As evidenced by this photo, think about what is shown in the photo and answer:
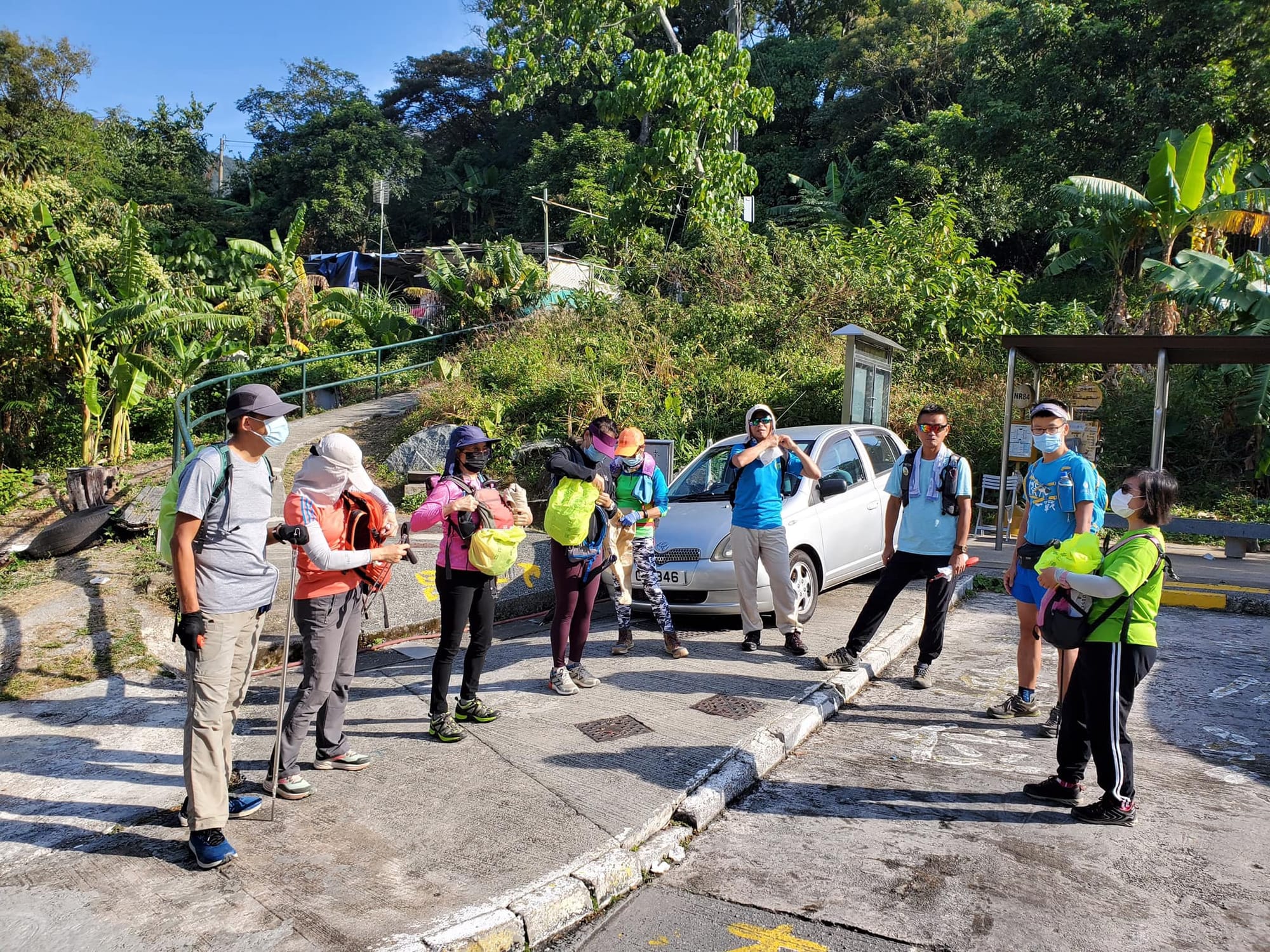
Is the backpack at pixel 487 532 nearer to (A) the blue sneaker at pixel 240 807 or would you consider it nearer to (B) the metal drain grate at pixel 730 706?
(A) the blue sneaker at pixel 240 807

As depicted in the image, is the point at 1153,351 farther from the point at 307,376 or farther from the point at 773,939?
the point at 307,376

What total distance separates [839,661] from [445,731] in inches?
113

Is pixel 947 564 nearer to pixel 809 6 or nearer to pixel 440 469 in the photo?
pixel 440 469

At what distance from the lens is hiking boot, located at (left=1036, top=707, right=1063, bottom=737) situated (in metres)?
5.39

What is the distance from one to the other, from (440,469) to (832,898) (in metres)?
9.90

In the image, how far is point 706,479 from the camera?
28.5 ft

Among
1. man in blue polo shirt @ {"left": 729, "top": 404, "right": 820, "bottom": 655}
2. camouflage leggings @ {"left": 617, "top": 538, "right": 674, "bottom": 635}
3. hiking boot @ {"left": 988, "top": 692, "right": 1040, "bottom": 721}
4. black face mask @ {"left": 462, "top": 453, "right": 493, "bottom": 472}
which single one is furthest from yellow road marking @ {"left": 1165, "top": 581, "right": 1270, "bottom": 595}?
black face mask @ {"left": 462, "top": 453, "right": 493, "bottom": 472}

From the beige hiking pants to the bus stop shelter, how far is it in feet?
30.7

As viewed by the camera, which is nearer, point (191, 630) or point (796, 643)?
point (191, 630)

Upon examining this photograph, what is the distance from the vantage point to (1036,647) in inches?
217

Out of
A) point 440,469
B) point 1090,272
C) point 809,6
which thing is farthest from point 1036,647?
point 809,6

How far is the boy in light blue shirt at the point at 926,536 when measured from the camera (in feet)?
20.0

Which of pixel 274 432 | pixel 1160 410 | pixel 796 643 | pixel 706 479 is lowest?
pixel 796 643

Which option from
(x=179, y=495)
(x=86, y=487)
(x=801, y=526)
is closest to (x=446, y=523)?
(x=179, y=495)
